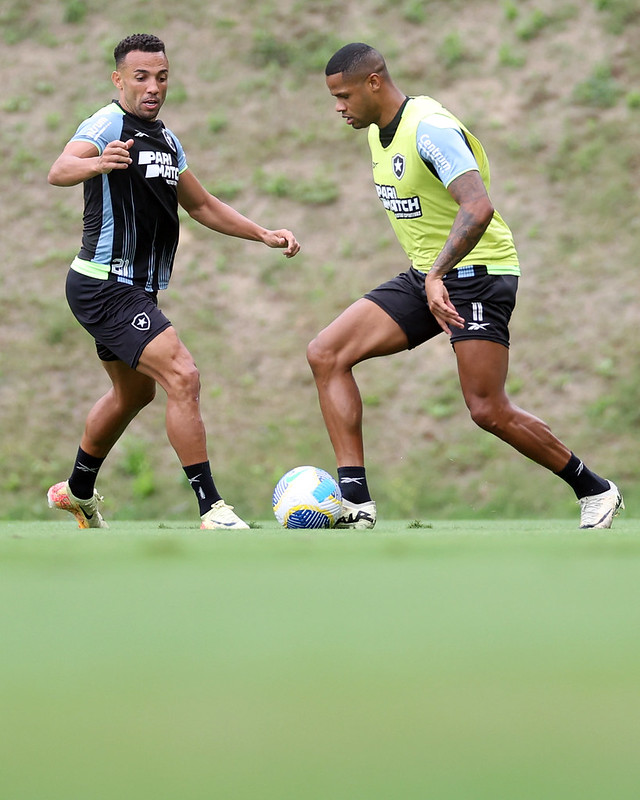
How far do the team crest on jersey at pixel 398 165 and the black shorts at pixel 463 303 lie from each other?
1.96 feet

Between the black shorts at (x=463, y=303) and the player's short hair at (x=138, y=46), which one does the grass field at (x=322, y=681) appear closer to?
the black shorts at (x=463, y=303)

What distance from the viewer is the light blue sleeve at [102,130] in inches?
247

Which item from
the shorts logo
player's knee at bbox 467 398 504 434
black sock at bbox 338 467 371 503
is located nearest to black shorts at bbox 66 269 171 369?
the shorts logo

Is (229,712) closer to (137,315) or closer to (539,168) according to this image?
(137,315)

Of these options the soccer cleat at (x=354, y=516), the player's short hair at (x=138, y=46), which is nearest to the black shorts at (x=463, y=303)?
the soccer cleat at (x=354, y=516)

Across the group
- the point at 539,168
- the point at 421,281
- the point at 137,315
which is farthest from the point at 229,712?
the point at 539,168

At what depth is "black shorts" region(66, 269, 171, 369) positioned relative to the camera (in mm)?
6254

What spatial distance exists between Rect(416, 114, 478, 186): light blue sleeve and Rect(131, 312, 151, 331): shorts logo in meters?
1.73

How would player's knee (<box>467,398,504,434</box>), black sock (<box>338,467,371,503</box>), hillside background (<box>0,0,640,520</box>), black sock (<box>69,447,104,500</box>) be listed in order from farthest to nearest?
hillside background (<box>0,0,640,520</box>) → black sock (<box>69,447,104,500</box>) → black sock (<box>338,467,371,503</box>) → player's knee (<box>467,398,504,434</box>)

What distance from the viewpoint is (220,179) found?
14.8 metres

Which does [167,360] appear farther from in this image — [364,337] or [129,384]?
A: [364,337]

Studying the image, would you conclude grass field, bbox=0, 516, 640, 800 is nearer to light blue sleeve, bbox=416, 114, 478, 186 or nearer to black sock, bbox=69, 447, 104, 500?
light blue sleeve, bbox=416, 114, 478, 186

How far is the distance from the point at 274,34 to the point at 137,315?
35.4 feet

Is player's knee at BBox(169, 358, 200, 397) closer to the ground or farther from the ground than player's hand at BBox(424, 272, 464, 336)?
closer to the ground
